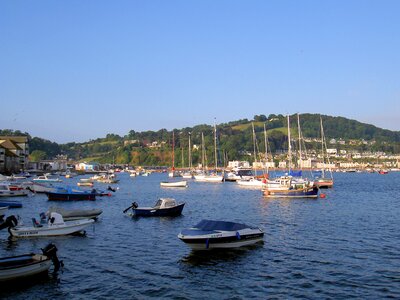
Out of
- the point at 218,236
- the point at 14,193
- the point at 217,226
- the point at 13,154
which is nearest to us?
the point at 218,236

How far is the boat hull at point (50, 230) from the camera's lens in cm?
3684

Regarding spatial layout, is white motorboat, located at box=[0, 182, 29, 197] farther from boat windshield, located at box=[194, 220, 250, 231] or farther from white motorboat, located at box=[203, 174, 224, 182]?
white motorboat, located at box=[203, 174, 224, 182]

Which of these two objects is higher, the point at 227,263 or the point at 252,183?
the point at 252,183

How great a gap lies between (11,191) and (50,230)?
1836 inches

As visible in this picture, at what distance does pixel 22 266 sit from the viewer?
24984mm

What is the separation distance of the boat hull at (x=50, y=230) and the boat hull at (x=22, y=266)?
11.4m

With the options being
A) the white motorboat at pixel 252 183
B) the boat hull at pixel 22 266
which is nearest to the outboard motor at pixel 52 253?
the boat hull at pixel 22 266

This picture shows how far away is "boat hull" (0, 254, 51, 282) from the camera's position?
24.6 meters

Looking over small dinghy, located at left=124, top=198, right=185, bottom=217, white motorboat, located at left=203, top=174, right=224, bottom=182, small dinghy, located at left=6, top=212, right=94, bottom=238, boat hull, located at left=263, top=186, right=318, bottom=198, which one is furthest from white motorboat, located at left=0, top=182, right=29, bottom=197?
white motorboat, located at left=203, top=174, right=224, bottom=182

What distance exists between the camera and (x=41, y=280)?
25.6 m

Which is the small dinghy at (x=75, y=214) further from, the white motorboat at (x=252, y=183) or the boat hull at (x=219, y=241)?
the white motorboat at (x=252, y=183)

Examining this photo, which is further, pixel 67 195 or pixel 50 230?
pixel 67 195

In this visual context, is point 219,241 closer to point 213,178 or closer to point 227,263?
point 227,263

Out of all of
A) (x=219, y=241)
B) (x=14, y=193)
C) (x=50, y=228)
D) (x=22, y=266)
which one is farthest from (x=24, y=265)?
(x=14, y=193)
